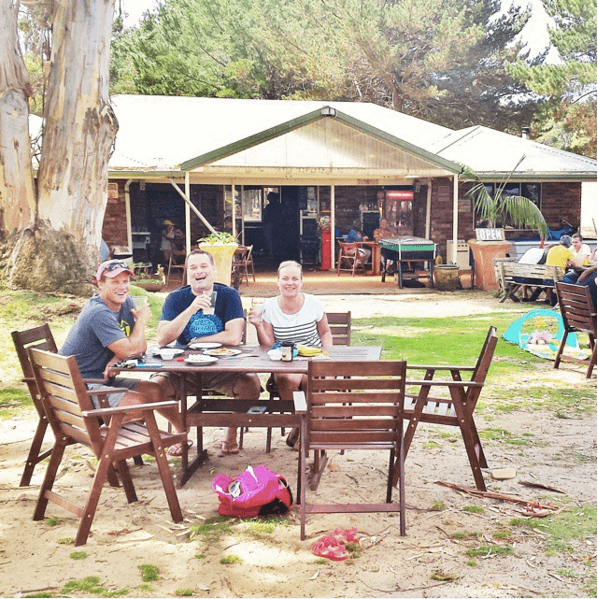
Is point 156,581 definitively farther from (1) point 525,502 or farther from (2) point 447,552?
(1) point 525,502

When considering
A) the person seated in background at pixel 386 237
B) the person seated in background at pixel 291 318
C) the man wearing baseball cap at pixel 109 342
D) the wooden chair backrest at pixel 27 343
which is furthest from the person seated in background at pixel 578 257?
the wooden chair backrest at pixel 27 343

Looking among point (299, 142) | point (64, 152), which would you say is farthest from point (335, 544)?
point (299, 142)

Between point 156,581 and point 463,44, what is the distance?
2782cm

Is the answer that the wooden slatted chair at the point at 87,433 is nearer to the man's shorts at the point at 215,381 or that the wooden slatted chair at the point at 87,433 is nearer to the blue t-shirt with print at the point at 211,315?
the man's shorts at the point at 215,381

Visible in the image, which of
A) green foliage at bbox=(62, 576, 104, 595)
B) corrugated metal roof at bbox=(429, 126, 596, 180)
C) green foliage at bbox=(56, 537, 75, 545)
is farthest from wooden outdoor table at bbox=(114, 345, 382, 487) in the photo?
corrugated metal roof at bbox=(429, 126, 596, 180)

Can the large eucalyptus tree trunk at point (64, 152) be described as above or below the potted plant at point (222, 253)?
above

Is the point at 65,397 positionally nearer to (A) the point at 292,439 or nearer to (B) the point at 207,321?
(B) the point at 207,321

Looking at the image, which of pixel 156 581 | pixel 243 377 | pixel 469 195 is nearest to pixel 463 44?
pixel 469 195

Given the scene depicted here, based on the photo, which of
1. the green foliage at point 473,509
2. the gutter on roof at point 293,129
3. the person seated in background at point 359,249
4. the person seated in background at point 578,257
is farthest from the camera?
the person seated in background at point 359,249

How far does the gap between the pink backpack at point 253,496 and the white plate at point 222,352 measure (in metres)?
0.82

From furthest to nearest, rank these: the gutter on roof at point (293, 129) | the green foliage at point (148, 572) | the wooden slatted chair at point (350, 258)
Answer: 1. the wooden slatted chair at point (350, 258)
2. the gutter on roof at point (293, 129)
3. the green foliage at point (148, 572)

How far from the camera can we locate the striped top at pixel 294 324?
5.39 meters

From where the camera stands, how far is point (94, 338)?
4605mm

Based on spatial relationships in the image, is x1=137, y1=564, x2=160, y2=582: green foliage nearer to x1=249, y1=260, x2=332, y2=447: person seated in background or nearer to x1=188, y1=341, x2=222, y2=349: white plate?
x1=188, y1=341, x2=222, y2=349: white plate
